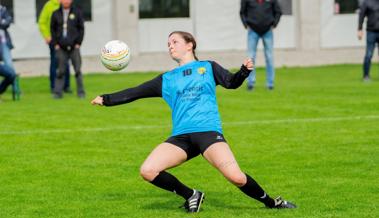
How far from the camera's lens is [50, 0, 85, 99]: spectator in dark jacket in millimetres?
21938

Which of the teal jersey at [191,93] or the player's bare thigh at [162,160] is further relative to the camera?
the teal jersey at [191,93]

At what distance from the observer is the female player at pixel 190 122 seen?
31.5ft

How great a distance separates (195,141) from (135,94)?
28.9 inches

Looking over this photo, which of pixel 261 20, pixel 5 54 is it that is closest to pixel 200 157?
pixel 261 20

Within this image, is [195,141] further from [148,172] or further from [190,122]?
[148,172]

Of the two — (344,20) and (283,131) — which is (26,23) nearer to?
(344,20)

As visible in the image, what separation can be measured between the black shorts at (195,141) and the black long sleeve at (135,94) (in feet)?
1.57

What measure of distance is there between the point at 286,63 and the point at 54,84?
430 inches

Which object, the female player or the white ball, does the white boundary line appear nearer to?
the white ball

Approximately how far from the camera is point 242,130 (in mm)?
16094

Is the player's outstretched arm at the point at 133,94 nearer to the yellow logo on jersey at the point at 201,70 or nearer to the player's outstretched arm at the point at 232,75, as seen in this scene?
the yellow logo on jersey at the point at 201,70

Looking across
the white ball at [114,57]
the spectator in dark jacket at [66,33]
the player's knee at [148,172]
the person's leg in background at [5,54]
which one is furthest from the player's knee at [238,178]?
the person's leg in background at [5,54]

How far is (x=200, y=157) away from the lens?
13.6 metres

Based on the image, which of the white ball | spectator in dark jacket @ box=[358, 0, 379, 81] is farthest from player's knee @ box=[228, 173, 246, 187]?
spectator in dark jacket @ box=[358, 0, 379, 81]
